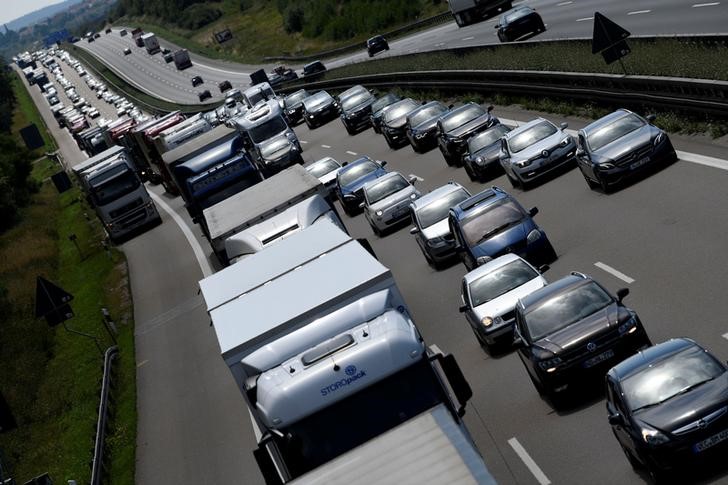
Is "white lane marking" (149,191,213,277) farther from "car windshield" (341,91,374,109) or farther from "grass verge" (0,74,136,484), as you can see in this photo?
"car windshield" (341,91,374,109)

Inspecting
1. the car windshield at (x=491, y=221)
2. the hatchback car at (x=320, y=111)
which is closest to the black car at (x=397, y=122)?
the hatchback car at (x=320, y=111)

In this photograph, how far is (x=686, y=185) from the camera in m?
25.1

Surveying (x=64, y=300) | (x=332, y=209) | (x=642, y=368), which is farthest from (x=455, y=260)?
(x=642, y=368)

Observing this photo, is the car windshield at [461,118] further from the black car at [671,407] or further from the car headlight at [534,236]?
the black car at [671,407]

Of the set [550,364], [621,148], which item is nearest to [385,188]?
[621,148]

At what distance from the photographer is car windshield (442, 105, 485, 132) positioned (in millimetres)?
38594

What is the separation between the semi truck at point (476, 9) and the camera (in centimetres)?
7562

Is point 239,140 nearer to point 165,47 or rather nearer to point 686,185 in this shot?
point 686,185

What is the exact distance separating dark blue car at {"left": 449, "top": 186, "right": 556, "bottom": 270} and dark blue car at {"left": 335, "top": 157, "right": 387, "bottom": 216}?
1229 centimetres

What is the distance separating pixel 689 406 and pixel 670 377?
1.88 feet

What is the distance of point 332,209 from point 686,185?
7.05 m

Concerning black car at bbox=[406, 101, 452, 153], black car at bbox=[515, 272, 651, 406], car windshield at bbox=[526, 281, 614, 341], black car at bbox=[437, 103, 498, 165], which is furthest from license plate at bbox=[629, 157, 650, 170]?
black car at bbox=[406, 101, 452, 153]

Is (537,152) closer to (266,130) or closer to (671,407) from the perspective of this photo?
(671,407)

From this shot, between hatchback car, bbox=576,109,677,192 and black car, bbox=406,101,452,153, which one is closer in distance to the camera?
hatchback car, bbox=576,109,677,192
